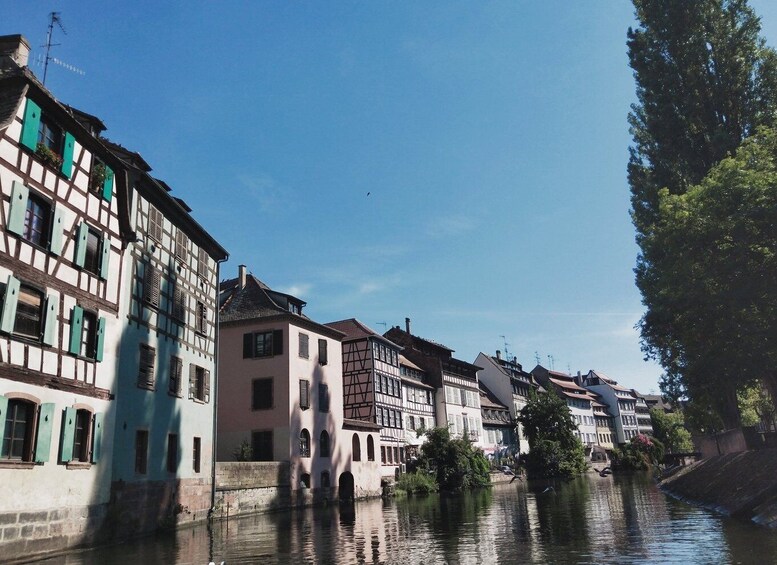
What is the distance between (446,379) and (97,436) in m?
46.4

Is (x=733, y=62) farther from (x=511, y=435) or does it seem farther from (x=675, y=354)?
(x=511, y=435)

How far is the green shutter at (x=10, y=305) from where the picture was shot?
14.5 metres

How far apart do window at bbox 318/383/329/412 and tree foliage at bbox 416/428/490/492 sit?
1241 centimetres

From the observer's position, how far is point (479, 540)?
15.9m

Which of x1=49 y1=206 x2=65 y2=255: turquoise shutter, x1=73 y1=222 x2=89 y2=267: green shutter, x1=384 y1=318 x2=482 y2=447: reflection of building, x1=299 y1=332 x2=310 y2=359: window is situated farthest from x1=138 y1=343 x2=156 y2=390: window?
x1=384 y1=318 x2=482 y2=447: reflection of building

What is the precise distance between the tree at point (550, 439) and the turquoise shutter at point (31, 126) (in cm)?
6047

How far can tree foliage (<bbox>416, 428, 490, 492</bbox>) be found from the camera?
48.3 metres

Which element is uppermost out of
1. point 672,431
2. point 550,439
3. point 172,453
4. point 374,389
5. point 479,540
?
point 374,389

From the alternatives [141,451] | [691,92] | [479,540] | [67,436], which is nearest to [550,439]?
[691,92]

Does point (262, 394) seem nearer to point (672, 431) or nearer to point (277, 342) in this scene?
point (277, 342)

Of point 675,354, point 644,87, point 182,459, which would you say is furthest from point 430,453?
point 644,87

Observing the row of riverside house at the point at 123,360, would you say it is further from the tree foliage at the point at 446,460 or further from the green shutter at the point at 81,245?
the tree foliage at the point at 446,460

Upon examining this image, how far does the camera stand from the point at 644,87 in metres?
30.3

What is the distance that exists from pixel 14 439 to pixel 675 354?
27.5m
